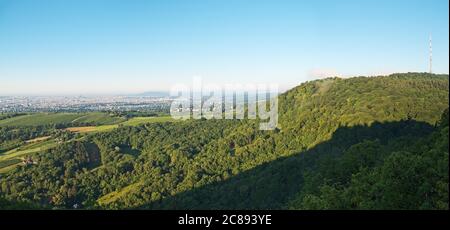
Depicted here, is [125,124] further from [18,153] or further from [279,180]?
[279,180]

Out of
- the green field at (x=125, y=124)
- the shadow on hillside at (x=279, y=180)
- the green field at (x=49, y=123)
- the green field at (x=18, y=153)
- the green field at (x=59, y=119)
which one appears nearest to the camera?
the shadow on hillside at (x=279, y=180)

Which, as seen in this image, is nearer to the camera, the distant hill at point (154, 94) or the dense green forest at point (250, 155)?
the dense green forest at point (250, 155)

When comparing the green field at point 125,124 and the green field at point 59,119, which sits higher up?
the green field at point 59,119

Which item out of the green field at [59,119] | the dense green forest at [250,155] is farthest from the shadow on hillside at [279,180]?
the green field at [59,119]

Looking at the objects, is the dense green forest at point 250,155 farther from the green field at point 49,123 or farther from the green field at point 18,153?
the green field at point 49,123
